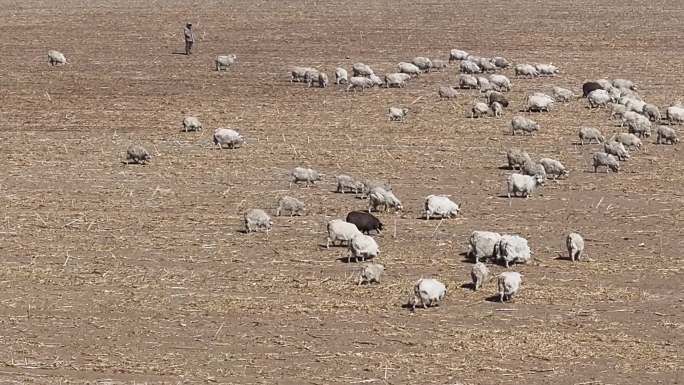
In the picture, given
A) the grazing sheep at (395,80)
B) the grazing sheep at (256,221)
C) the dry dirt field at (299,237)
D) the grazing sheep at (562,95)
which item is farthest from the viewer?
the grazing sheep at (395,80)

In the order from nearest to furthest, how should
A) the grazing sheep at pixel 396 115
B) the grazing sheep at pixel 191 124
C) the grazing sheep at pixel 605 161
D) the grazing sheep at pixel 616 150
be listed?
the grazing sheep at pixel 605 161
the grazing sheep at pixel 616 150
the grazing sheep at pixel 191 124
the grazing sheep at pixel 396 115

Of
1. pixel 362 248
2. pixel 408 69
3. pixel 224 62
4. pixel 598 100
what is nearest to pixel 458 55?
pixel 408 69

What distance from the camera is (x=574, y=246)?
19438 mm

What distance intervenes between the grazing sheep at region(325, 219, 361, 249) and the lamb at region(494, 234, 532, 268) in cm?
Result: 209

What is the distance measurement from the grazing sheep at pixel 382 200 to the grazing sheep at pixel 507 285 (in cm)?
492

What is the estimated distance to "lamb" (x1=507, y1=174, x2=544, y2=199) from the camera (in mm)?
23469

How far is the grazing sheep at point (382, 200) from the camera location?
73.2ft

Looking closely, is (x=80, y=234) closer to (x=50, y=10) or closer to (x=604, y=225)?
(x=604, y=225)

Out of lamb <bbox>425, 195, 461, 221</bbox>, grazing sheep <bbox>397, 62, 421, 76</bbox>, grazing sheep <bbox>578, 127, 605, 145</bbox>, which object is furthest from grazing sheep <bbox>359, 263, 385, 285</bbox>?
grazing sheep <bbox>397, 62, 421, 76</bbox>

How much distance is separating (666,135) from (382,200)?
8903 mm

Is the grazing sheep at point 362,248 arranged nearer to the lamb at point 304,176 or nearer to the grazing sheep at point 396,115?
the lamb at point 304,176

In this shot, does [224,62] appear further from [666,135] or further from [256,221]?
[256,221]

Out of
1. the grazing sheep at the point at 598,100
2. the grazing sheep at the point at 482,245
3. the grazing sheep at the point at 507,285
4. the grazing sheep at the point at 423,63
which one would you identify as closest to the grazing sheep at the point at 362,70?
the grazing sheep at the point at 423,63

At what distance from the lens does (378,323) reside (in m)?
16.6
